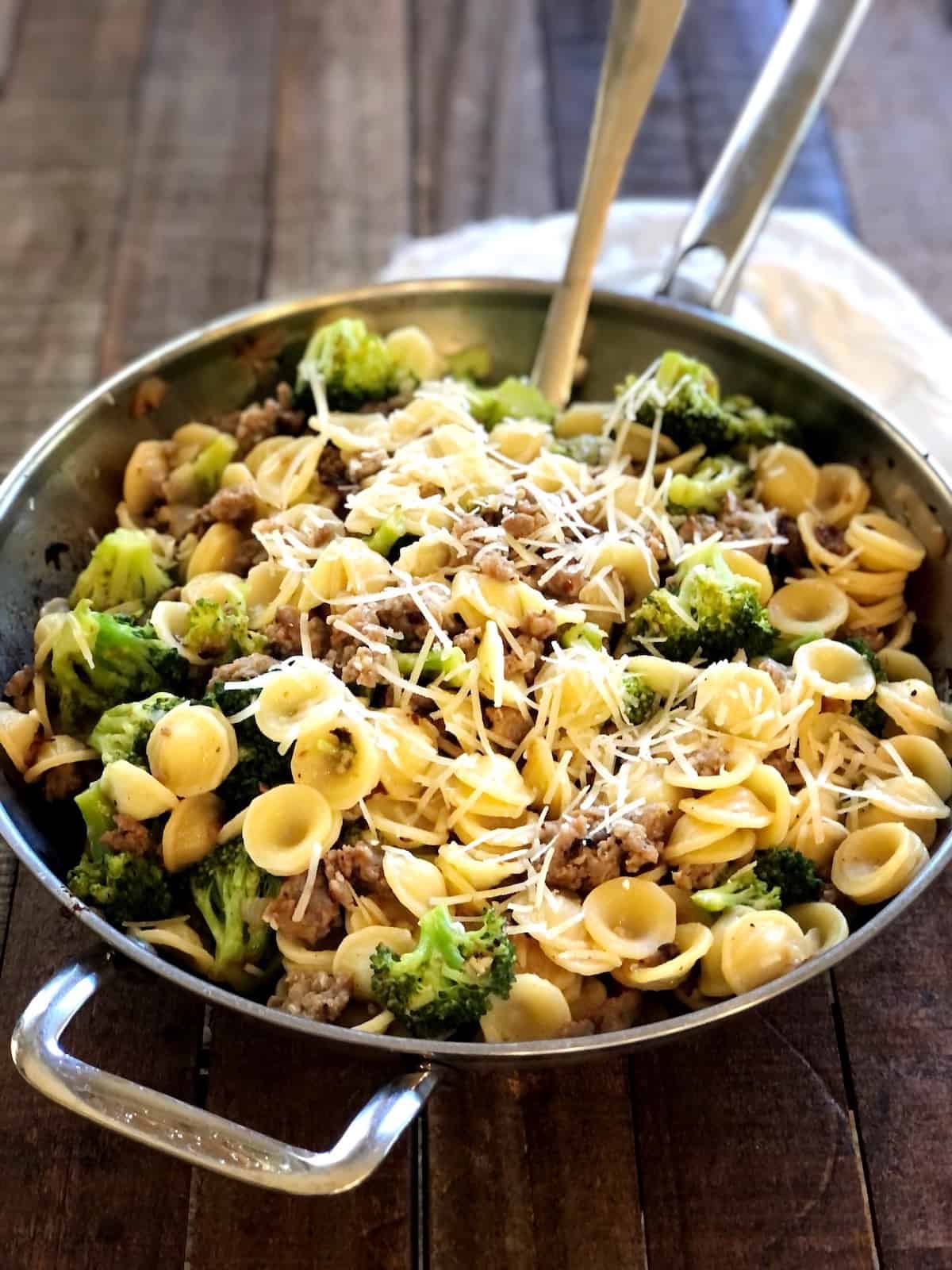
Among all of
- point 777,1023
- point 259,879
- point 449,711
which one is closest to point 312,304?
point 449,711

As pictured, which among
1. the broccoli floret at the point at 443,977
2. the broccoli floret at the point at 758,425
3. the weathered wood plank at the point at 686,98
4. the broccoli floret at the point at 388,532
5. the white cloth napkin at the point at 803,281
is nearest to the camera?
the broccoli floret at the point at 443,977

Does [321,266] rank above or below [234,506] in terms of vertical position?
below

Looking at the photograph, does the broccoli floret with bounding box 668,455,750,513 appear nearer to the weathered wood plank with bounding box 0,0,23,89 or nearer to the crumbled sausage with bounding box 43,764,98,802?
the crumbled sausage with bounding box 43,764,98,802

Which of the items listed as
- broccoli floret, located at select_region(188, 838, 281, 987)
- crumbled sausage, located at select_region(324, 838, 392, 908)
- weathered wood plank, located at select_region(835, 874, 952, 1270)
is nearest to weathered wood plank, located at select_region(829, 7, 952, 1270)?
weathered wood plank, located at select_region(835, 874, 952, 1270)

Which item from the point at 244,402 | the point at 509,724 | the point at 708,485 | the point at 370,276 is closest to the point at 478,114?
the point at 370,276

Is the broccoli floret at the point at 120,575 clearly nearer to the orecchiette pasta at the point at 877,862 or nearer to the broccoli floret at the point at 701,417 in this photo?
the broccoli floret at the point at 701,417

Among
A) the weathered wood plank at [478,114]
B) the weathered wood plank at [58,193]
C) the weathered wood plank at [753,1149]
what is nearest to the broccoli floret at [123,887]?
the weathered wood plank at [753,1149]

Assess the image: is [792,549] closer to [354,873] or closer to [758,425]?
[758,425]

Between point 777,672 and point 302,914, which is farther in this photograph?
point 777,672
